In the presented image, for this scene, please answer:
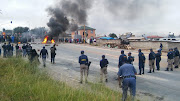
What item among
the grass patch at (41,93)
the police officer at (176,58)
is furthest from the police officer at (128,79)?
the police officer at (176,58)

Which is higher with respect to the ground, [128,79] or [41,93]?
[128,79]

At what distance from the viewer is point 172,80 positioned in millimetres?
9453

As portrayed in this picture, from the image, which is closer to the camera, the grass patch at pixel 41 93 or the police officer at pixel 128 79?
the grass patch at pixel 41 93

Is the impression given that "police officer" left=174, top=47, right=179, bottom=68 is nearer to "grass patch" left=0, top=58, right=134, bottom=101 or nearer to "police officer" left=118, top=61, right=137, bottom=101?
"police officer" left=118, top=61, right=137, bottom=101

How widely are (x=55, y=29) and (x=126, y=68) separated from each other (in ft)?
96.5

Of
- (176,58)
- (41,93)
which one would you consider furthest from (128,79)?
(176,58)

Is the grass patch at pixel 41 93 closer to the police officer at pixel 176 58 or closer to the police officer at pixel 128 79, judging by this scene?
the police officer at pixel 128 79

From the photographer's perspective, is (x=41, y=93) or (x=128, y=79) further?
(x=128, y=79)

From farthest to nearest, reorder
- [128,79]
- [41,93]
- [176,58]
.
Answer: [176,58], [128,79], [41,93]

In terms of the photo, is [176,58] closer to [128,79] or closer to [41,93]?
[128,79]

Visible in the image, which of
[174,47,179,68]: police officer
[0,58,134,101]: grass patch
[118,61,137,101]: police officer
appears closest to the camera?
[0,58,134,101]: grass patch

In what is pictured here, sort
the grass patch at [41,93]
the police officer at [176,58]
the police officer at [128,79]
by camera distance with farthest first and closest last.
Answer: the police officer at [176,58], the police officer at [128,79], the grass patch at [41,93]

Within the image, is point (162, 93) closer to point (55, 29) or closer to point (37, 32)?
point (55, 29)

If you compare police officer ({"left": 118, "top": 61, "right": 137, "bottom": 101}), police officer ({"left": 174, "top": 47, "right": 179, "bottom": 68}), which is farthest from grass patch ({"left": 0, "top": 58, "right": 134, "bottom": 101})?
police officer ({"left": 174, "top": 47, "right": 179, "bottom": 68})
